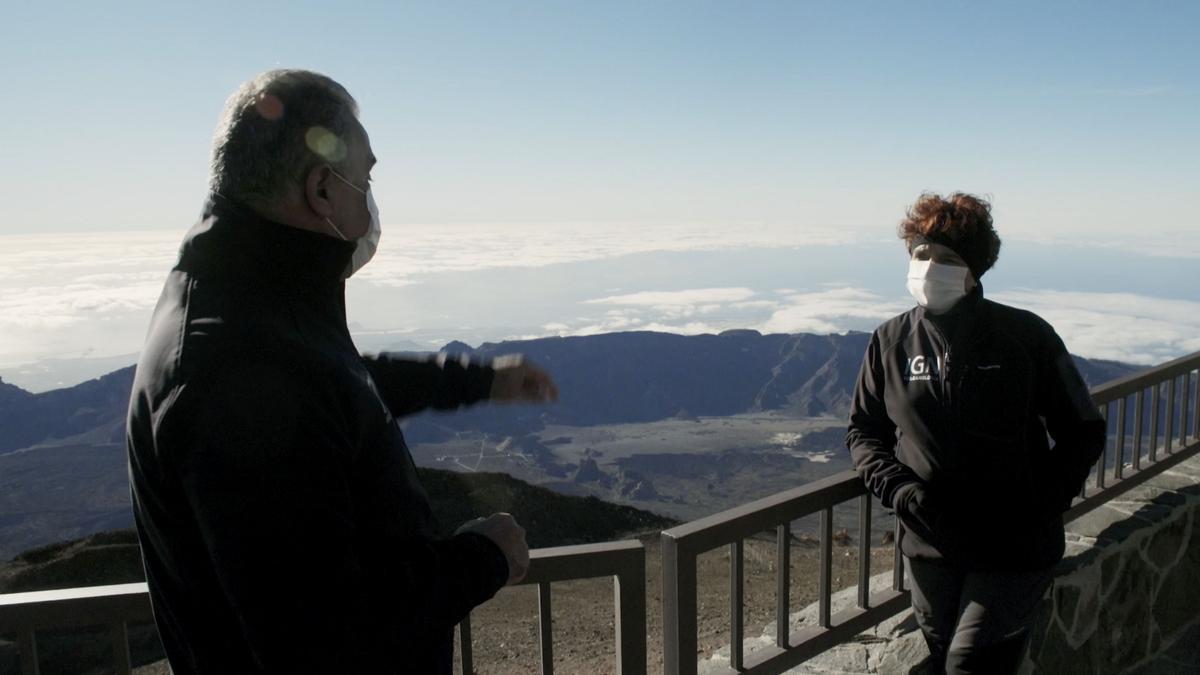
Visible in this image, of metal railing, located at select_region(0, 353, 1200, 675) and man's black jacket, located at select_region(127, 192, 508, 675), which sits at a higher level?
man's black jacket, located at select_region(127, 192, 508, 675)

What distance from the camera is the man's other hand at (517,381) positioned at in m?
2.18

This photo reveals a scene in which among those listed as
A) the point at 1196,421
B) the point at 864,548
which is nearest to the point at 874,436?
the point at 864,548

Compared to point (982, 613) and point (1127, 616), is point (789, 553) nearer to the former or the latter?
point (982, 613)

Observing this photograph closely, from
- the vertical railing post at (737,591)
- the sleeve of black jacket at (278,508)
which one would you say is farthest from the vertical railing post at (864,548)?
the sleeve of black jacket at (278,508)

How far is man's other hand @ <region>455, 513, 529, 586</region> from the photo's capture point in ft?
4.82

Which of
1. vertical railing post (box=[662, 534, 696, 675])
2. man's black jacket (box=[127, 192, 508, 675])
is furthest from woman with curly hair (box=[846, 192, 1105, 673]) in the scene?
man's black jacket (box=[127, 192, 508, 675])

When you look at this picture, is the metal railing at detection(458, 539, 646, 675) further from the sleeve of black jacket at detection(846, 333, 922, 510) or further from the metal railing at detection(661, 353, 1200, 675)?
the sleeve of black jacket at detection(846, 333, 922, 510)

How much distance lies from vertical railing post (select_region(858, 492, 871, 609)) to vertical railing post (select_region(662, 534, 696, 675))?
0.92 meters

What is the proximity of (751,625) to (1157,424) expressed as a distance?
3936 mm

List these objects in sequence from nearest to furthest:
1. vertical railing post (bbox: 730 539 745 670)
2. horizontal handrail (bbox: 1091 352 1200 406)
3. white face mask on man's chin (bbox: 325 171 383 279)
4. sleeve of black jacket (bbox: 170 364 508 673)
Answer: sleeve of black jacket (bbox: 170 364 508 673)
white face mask on man's chin (bbox: 325 171 383 279)
vertical railing post (bbox: 730 539 745 670)
horizontal handrail (bbox: 1091 352 1200 406)

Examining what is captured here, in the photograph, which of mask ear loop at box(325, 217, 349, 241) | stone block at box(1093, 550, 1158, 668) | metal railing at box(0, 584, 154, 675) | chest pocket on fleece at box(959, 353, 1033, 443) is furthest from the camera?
stone block at box(1093, 550, 1158, 668)

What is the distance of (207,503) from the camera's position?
1102 mm

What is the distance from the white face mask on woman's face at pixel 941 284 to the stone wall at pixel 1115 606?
1211mm

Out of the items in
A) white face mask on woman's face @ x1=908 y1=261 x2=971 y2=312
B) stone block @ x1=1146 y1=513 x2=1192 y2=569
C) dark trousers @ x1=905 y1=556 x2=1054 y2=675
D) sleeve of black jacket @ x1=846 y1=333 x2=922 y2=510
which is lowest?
stone block @ x1=1146 y1=513 x2=1192 y2=569
